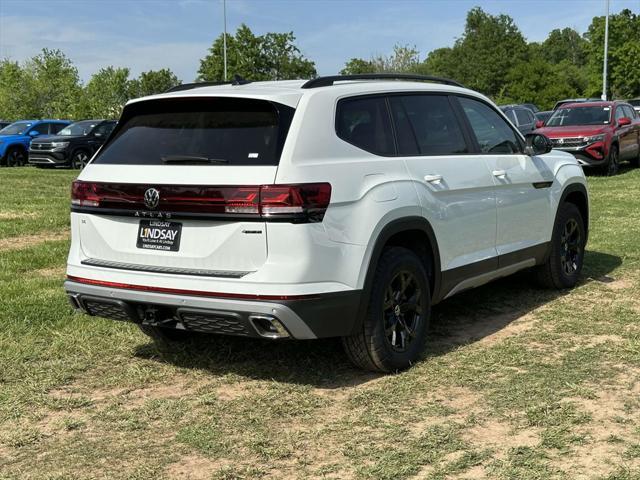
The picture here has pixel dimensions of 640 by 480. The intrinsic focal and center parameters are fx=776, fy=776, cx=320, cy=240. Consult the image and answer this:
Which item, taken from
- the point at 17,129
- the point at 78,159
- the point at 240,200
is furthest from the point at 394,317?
the point at 17,129

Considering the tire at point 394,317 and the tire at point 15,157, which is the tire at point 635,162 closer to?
the tire at point 394,317

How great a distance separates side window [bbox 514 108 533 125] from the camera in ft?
71.6

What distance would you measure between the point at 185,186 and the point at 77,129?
2257 cm

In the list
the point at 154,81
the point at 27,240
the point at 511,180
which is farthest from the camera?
the point at 154,81

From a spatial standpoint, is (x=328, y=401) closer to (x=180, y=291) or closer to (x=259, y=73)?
(x=180, y=291)

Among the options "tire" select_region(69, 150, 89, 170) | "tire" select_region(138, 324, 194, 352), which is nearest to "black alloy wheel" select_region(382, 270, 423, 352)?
"tire" select_region(138, 324, 194, 352)

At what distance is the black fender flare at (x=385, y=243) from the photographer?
172 inches

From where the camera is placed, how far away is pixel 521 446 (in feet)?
12.1

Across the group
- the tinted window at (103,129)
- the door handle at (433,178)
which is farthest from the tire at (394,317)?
the tinted window at (103,129)

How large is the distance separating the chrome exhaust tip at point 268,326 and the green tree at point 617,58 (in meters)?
65.8

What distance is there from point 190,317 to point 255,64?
62212mm

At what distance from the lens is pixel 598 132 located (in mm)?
17609

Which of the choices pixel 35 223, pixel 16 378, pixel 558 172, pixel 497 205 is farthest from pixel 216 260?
pixel 35 223

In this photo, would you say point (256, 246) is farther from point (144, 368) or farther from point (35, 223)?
point (35, 223)
